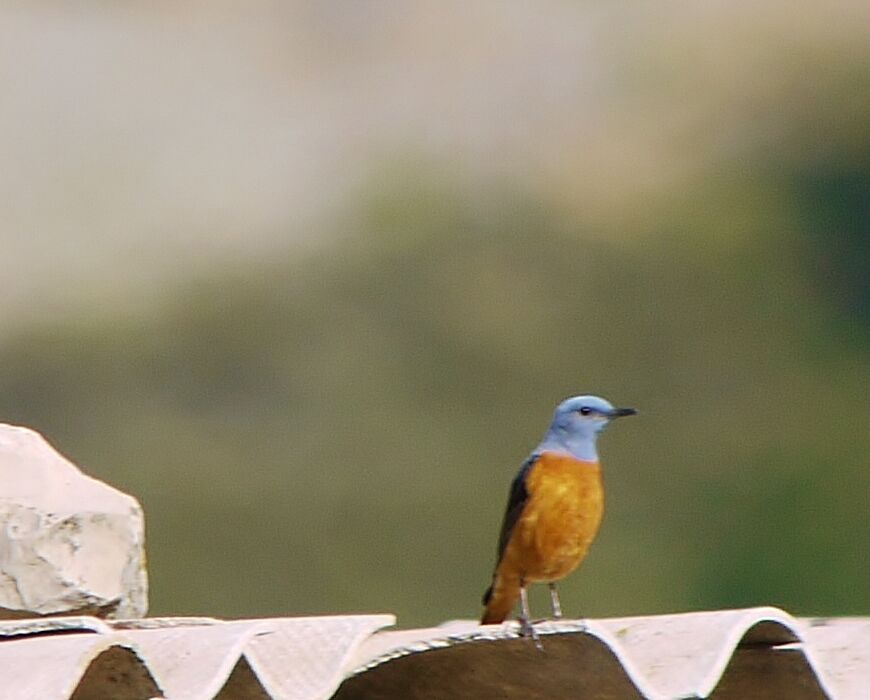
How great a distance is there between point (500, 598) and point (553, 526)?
0.61ft

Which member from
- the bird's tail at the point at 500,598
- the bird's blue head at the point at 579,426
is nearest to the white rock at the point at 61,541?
the bird's tail at the point at 500,598

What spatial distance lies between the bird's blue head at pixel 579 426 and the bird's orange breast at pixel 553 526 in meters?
0.06

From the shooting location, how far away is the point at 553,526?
126 inches

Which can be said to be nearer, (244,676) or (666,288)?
(244,676)

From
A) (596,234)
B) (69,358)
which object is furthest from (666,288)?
(69,358)

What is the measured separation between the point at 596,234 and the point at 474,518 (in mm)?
990

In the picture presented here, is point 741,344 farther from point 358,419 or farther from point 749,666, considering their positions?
point 749,666

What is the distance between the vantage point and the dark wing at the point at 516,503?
10.7ft

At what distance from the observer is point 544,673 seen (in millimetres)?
2311

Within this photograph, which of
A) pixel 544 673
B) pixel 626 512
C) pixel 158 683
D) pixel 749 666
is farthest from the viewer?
pixel 626 512

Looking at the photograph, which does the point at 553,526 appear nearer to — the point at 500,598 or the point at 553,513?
the point at 553,513

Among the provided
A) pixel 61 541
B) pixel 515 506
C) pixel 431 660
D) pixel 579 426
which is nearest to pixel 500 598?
pixel 515 506

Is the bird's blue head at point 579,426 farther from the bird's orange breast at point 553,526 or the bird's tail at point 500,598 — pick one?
the bird's tail at point 500,598

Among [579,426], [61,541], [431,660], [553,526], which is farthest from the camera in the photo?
[579,426]
